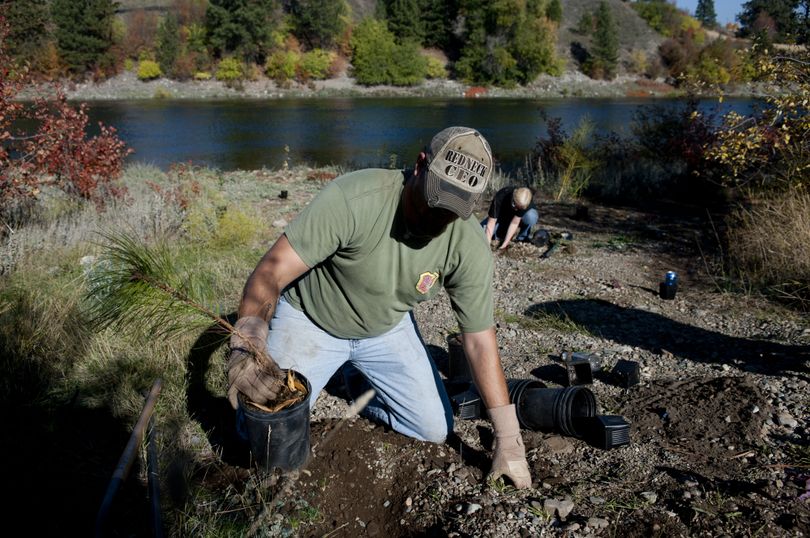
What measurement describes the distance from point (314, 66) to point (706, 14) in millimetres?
57809

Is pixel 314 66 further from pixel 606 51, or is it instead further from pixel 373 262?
pixel 373 262

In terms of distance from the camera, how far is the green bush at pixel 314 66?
131 ft

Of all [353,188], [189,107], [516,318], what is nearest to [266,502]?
[353,188]

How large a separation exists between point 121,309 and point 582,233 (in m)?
5.81

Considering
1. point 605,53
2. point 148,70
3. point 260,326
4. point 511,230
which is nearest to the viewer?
point 260,326

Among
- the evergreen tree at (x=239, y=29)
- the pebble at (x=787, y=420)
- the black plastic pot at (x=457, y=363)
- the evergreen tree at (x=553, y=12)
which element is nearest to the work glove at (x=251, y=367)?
the black plastic pot at (x=457, y=363)

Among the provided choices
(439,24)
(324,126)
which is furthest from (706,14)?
(324,126)

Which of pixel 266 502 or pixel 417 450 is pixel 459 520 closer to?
pixel 417 450

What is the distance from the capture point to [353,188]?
2.46m

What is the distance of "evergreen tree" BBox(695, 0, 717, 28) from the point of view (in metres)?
74.3

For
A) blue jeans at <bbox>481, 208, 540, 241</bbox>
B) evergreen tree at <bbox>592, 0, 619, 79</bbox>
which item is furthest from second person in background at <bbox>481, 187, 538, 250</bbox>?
evergreen tree at <bbox>592, 0, 619, 79</bbox>

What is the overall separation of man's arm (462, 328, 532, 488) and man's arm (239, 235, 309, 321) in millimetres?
790

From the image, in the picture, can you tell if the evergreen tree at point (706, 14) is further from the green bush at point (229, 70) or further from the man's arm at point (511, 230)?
the man's arm at point (511, 230)

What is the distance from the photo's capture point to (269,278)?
2.36 metres
